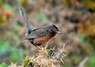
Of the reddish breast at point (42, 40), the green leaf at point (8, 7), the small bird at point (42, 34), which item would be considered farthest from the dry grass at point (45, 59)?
the green leaf at point (8, 7)

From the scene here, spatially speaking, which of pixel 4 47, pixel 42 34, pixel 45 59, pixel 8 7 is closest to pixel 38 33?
pixel 42 34

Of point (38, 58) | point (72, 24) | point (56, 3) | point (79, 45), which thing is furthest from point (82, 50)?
point (38, 58)

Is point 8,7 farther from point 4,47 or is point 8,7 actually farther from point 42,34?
point 42,34

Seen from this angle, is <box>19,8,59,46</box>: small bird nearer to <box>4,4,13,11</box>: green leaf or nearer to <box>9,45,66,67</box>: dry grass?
<box>9,45,66,67</box>: dry grass

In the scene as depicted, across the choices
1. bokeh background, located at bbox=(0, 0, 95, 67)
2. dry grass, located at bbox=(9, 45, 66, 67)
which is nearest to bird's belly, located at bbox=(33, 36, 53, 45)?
dry grass, located at bbox=(9, 45, 66, 67)

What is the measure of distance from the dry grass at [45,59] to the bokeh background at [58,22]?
23.6 ft

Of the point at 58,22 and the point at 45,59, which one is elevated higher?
the point at 58,22

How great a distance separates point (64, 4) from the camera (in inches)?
495

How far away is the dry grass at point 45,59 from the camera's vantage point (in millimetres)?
3686

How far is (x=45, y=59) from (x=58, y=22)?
8.56 metres

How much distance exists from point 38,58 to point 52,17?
8.81 metres

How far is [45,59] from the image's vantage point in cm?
384

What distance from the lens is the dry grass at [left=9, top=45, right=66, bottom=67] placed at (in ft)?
12.1

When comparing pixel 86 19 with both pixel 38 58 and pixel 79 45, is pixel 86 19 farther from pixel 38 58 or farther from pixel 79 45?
pixel 38 58
